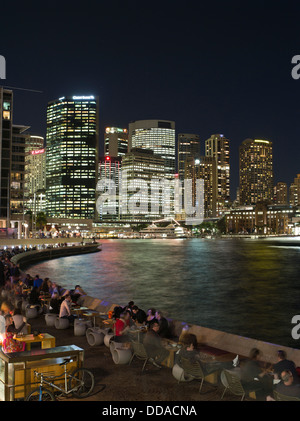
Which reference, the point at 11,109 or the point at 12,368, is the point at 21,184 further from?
the point at 12,368

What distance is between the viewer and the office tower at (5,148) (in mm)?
117750

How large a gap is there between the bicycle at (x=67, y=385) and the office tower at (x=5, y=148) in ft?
372

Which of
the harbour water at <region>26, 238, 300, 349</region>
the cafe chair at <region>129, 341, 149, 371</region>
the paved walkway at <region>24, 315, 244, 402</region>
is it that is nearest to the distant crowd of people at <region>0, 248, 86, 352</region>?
the paved walkway at <region>24, 315, 244, 402</region>

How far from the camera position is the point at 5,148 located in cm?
11981

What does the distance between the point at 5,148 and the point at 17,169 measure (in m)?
7.29

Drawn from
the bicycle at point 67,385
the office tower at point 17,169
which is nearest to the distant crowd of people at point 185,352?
the bicycle at point 67,385

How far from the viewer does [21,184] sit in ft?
413

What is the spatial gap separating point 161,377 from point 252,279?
4797cm

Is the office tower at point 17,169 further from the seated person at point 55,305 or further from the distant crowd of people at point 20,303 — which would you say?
the seated person at point 55,305

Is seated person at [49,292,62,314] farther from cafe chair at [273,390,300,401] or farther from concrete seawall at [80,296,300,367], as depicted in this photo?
cafe chair at [273,390,300,401]

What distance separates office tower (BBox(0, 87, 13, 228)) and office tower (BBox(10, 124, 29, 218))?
2.20 metres

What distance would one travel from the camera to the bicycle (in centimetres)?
Answer: 872

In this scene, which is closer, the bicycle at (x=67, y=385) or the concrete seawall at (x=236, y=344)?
the bicycle at (x=67, y=385)

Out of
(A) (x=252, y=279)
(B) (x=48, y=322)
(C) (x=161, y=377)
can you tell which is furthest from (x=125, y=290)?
(C) (x=161, y=377)
